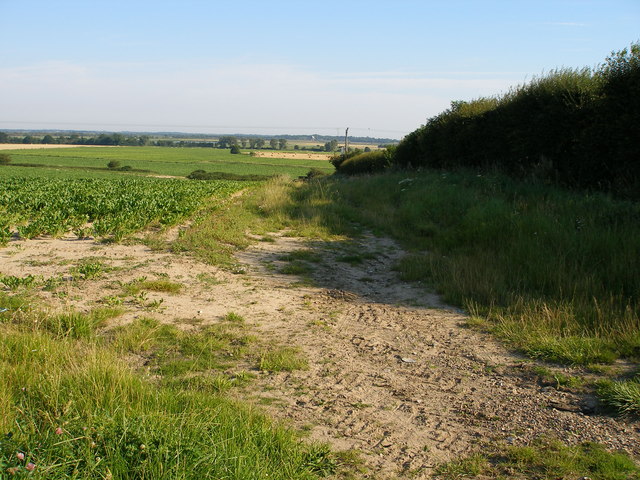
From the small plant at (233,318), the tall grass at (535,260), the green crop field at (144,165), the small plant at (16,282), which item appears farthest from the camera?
the green crop field at (144,165)

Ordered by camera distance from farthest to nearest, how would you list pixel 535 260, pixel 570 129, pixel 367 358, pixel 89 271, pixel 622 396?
pixel 570 129 → pixel 535 260 → pixel 89 271 → pixel 367 358 → pixel 622 396

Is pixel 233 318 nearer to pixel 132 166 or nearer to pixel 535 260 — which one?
pixel 535 260

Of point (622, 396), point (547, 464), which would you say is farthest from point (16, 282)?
point (622, 396)

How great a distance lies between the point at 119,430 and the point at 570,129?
13.2 m

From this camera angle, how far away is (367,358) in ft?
17.4

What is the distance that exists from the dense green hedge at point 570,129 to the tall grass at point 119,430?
996 cm

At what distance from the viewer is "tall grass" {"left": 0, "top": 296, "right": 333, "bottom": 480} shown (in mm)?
2641

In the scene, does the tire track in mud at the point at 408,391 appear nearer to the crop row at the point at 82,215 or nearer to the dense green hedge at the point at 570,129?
the crop row at the point at 82,215

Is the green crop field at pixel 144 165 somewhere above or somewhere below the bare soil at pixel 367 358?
above

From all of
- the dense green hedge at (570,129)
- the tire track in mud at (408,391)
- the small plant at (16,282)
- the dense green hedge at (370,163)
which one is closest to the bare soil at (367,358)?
the tire track in mud at (408,391)

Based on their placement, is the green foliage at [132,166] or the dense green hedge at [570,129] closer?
the dense green hedge at [570,129]

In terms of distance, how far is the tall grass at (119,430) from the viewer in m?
2.64

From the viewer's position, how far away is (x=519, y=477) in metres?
3.18

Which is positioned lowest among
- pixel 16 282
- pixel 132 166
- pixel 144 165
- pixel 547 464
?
pixel 547 464
